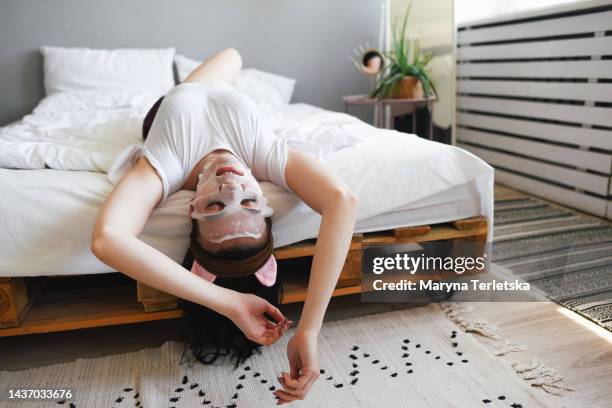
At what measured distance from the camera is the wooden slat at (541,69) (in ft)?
7.73

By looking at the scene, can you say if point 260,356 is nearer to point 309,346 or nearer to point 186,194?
point 309,346

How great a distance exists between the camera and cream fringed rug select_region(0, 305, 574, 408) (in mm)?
1269

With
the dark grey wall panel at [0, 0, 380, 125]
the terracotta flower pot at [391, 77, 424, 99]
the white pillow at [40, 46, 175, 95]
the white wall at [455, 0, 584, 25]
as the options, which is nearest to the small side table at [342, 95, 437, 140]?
the terracotta flower pot at [391, 77, 424, 99]

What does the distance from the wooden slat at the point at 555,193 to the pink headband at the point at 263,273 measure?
184 centimetres

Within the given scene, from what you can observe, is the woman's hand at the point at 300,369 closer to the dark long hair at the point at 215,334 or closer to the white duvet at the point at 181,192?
the dark long hair at the point at 215,334

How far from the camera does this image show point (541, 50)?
2701 mm

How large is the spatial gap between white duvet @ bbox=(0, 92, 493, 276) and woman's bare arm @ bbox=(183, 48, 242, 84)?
0.34 meters

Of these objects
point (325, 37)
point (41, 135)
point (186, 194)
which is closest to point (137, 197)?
point (186, 194)

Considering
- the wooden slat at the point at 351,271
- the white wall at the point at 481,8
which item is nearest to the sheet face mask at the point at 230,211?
the wooden slat at the point at 351,271

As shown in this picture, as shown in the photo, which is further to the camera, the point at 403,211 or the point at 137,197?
the point at 403,211

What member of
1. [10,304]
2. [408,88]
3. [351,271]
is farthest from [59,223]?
[408,88]

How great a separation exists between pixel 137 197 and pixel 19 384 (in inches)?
23.5

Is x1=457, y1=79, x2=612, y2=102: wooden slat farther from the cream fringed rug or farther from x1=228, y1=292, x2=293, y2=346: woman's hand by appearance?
x1=228, y1=292, x2=293, y2=346: woman's hand

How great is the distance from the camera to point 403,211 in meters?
1.59
